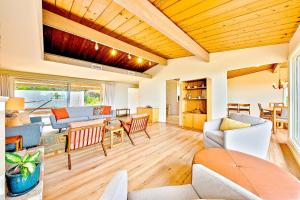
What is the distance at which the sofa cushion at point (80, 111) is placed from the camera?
5121mm

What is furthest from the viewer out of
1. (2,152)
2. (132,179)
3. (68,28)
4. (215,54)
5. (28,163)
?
(215,54)

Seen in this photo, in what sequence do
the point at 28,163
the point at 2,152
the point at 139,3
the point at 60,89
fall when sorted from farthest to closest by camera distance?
the point at 60,89
the point at 139,3
the point at 28,163
the point at 2,152

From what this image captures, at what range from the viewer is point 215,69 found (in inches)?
192

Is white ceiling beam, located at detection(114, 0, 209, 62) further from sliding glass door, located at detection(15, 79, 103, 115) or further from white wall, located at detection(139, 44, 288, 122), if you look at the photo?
sliding glass door, located at detection(15, 79, 103, 115)

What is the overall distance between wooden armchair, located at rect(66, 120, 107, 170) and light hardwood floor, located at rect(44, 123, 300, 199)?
0.93 feet

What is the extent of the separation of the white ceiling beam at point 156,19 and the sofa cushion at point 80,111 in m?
4.49

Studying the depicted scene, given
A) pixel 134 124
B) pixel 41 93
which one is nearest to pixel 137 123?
pixel 134 124

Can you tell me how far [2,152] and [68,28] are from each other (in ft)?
9.34

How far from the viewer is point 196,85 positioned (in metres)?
5.43

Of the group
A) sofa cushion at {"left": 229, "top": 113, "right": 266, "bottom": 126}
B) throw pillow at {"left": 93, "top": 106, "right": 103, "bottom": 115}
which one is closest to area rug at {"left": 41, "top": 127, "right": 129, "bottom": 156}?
throw pillow at {"left": 93, "top": 106, "right": 103, "bottom": 115}

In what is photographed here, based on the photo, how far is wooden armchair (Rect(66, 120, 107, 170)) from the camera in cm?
235

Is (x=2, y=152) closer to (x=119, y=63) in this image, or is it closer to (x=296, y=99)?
(x=296, y=99)

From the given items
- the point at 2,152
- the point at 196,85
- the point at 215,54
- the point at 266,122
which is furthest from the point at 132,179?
the point at 215,54

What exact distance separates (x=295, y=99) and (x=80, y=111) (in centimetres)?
677
